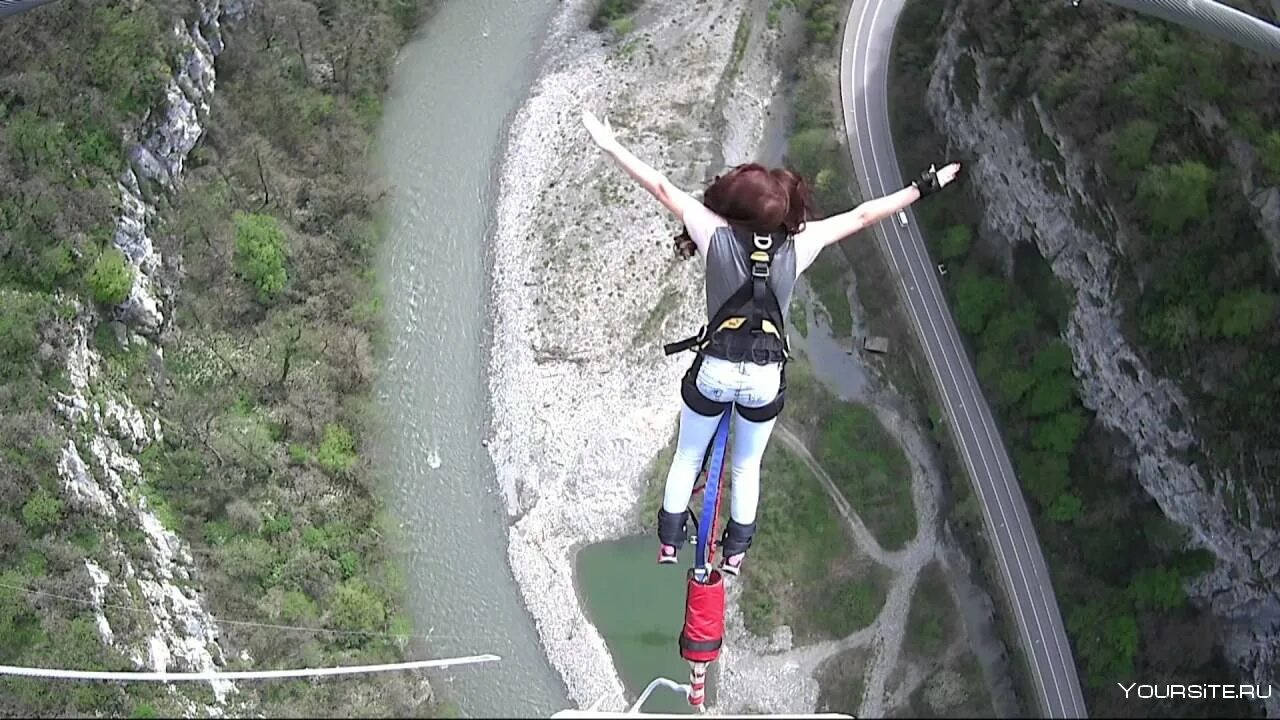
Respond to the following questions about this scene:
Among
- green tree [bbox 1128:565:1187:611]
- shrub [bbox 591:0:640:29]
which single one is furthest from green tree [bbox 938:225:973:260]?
shrub [bbox 591:0:640:29]

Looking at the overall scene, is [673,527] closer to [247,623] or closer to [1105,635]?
[247,623]

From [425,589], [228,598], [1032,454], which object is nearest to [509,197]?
[425,589]

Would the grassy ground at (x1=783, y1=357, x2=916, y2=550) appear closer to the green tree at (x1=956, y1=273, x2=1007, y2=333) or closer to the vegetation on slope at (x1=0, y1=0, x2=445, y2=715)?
the green tree at (x1=956, y1=273, x2=1007, y2=333)

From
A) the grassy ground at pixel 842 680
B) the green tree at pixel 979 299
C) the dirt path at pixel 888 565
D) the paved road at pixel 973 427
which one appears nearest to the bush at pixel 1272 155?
the green tree at pixel 979 299

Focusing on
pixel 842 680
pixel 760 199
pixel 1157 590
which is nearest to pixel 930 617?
pixel 842 680

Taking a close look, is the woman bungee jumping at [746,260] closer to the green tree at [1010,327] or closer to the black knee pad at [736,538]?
the black knee pad at [736,538]

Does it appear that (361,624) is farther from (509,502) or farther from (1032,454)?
(1032,454)
